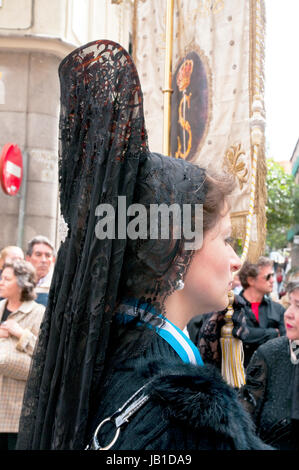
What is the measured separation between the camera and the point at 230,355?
326cm

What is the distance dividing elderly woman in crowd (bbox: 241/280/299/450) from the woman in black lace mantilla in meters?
1.82

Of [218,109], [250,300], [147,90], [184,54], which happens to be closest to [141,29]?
[147,90]

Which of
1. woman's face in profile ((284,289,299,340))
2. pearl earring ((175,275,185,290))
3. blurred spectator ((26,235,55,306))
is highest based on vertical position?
blurred spectator ((26,235,55,306))

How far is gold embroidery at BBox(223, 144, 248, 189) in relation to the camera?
354cm

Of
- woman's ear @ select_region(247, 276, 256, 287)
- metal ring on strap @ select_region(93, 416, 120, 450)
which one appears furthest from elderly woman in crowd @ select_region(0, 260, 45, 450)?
metal ring on strap @ select_region(93, 416, 120, 450)

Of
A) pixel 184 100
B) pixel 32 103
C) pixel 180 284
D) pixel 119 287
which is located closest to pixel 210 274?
pixel 180 284

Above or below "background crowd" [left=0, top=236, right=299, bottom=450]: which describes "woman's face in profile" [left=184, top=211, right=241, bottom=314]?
above

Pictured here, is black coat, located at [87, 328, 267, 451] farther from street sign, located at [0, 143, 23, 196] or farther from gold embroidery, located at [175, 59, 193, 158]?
street sign, located at [0, 143, 23, 196]

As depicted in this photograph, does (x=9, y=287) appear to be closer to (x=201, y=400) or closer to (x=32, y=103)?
(x=201, y=400)

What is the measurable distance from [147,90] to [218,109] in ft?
3.37

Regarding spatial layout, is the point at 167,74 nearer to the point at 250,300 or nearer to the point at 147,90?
the point at 147,90

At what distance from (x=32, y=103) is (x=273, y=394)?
852 centimetres

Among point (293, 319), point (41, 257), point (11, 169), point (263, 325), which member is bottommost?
point (263, 325)

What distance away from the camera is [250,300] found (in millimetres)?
4938
